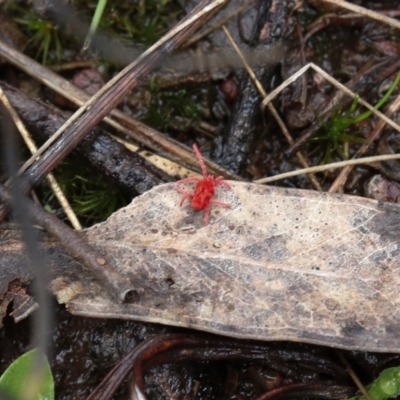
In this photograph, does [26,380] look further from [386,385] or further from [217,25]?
[217,25]

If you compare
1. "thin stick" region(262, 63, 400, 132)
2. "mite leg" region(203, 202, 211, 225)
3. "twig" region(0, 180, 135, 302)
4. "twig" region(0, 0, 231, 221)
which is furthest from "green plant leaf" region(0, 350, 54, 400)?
"thin stick" region(262, 63, 400, 132)

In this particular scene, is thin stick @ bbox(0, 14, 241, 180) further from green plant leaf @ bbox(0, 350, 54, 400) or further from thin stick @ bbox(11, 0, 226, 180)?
green plant leaf @ bbox(0, 350, 54, 400)

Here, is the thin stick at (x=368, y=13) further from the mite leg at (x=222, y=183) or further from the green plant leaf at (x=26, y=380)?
the green plant leaf at (x=26, y=380)

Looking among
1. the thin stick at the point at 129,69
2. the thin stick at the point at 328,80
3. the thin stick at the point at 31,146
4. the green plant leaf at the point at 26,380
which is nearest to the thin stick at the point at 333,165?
the thin stick at the point at 328,80

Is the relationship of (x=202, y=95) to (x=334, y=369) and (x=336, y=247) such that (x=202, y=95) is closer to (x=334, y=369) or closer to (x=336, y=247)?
(x=336, y=247)

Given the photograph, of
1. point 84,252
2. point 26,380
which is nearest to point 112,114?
point 84,252

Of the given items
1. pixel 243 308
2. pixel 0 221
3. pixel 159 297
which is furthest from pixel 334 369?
pixel 0 221
